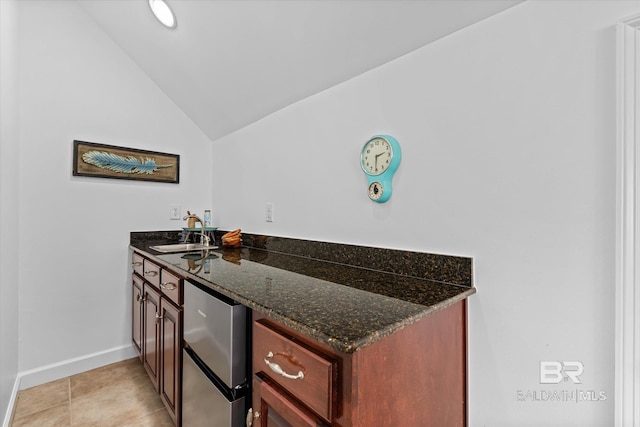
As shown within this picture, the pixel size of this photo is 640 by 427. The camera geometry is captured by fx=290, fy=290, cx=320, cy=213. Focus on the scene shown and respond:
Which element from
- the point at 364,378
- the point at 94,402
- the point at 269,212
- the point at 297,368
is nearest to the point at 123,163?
the point at 269,212

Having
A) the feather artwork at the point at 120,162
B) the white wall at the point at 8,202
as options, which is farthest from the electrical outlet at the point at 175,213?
the white wall at the point at 8,202

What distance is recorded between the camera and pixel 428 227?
118 cm

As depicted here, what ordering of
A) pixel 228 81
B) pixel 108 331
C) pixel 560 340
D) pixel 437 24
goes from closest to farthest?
pixel 560 340
pixel 437 24
pixel 228 81
pixel 108 331

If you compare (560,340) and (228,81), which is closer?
(560,340)

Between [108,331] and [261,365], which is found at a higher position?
[261,365]

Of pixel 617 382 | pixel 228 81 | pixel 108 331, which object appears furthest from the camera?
pixel 108 331

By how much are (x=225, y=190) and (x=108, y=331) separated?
1.42m

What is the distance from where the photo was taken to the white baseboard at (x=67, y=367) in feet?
6.25

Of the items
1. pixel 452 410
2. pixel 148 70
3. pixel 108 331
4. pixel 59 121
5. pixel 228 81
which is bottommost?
pixel 108 331

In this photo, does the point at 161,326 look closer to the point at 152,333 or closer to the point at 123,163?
the point at 152,333

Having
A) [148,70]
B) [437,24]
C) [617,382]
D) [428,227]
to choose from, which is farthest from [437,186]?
[148,70]

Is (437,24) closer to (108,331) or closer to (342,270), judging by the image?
(342,270)

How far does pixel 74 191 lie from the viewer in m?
2.11

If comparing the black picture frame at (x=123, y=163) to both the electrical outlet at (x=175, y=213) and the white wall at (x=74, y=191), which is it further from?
the electrical outlet at (x=175, y=213)
